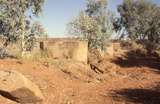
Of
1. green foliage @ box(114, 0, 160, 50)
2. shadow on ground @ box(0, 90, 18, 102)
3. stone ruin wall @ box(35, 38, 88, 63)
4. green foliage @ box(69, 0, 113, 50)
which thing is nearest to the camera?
shadow on ground @ box(0, 90, 18, 102)

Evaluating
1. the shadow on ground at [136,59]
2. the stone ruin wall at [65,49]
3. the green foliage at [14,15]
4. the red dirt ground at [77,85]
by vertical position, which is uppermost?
the green foliage at [14,15]

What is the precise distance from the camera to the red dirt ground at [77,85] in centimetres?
1452

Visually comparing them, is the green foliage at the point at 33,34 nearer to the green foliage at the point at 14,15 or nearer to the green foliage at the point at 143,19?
the green foliage at the point at 14,15

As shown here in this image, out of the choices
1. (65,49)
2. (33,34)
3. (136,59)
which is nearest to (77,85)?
(65,49)

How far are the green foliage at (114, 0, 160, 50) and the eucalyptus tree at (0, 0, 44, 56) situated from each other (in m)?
24.5

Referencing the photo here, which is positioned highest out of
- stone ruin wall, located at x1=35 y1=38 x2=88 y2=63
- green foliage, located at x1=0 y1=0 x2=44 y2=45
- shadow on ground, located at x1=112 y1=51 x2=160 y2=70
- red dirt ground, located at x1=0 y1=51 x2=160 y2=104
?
green foliage, located at x1=0 y1=0 x2=44 y2=45

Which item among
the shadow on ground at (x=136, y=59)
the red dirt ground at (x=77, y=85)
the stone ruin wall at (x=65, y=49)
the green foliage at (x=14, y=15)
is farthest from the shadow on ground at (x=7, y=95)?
the shadow on ground at (x=136, y=59)

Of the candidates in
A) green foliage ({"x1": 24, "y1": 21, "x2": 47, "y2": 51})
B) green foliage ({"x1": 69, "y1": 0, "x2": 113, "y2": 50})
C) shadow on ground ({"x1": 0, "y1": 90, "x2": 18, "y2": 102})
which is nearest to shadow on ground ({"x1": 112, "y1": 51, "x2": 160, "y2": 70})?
green foliage ({"x1": 69, "y1": 0, "x2": 113, "y2": 50})

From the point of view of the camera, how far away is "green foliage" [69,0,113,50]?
33344 millimetres

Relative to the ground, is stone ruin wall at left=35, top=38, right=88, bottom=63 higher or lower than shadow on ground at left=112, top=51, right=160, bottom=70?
higher

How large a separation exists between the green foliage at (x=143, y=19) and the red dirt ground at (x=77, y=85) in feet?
89.3

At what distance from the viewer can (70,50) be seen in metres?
23.8

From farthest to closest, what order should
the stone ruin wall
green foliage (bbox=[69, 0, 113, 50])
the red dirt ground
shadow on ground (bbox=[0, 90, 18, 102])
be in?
green foliage (bbox=[69, 0, 113, 50]), the stone ruin wall, the red dirt ground, shadow on ground (bbox=[0, 90, 18, 102])

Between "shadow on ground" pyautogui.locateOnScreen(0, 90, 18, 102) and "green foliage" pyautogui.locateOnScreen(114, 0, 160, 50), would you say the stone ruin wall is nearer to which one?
"shadow on ground" pyautogui.locateOnScreen(0, 90, 18, 102)
